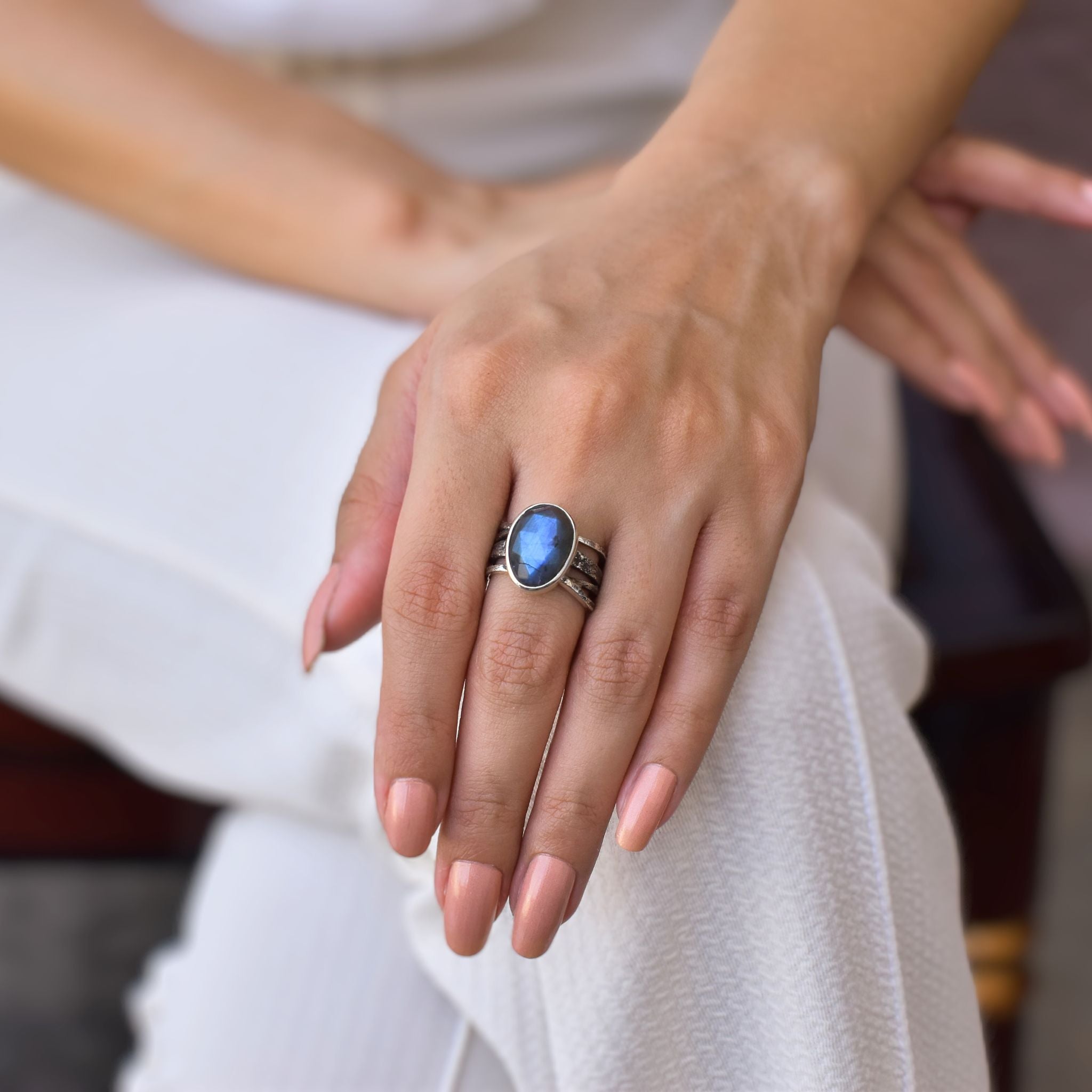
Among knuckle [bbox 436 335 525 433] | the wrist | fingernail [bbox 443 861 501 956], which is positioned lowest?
fingernail [bbox 443 861 501 956]

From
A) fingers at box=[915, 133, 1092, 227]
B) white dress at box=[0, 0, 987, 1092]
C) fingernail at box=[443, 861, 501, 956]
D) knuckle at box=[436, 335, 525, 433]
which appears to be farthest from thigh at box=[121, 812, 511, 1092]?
fingers at box=[915, 133, 1092, 227]

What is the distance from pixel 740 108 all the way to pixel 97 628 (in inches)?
16.9

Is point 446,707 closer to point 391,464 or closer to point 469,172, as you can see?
point 391,464

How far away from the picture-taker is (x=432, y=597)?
0.43 m

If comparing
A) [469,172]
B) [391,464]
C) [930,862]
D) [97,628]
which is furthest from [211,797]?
[469,172]

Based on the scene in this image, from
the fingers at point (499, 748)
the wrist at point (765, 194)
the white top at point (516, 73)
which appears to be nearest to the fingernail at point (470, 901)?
the fingers at point (499, 748)

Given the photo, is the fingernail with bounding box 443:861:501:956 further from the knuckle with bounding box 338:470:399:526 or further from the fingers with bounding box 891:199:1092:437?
the fingers with bounding box 891:199:1092:437

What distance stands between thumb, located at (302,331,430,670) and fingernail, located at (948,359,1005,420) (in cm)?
36

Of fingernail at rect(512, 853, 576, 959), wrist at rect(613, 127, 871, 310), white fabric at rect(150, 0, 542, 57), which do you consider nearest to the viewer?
fingernail at rect(512, 853, 576, 959)

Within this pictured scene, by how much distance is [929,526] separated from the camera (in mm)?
841

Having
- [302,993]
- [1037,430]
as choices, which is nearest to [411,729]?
[302,993]

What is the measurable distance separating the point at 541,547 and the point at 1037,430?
45 centimetres

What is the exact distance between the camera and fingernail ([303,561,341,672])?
466 millimetres

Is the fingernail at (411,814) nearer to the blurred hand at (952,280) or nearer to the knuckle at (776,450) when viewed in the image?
the knuckle at (776,450)
